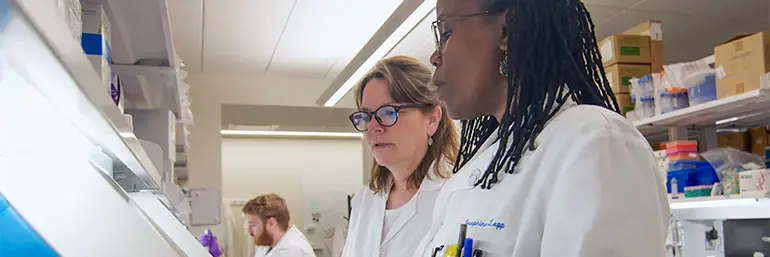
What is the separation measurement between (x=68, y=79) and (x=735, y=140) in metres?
4.12

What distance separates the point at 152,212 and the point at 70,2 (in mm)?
487

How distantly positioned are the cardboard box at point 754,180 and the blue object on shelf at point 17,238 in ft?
10.1

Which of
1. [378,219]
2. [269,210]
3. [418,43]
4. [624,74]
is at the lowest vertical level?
[269,210]

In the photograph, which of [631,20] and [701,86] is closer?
[701,86]

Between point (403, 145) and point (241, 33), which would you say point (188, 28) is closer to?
point (241, 33)

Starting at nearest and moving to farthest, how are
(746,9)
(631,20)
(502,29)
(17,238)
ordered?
1. (17,238)
2. (502,29)
3. (746,9)
4. (631,20)

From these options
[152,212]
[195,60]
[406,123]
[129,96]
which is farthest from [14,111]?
[195,60]

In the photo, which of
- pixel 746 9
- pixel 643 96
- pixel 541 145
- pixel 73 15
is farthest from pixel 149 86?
pixel 746 9

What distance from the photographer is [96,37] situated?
4.26ft

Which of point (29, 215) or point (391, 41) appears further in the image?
point (391, 41)

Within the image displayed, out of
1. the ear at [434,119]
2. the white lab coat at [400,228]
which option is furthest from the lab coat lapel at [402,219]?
the ear at [434,119]

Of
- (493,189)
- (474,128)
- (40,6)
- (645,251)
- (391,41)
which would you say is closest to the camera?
(40,6)

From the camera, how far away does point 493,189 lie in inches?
37.9

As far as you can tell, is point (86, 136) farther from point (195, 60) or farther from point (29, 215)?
point (195, 60)
